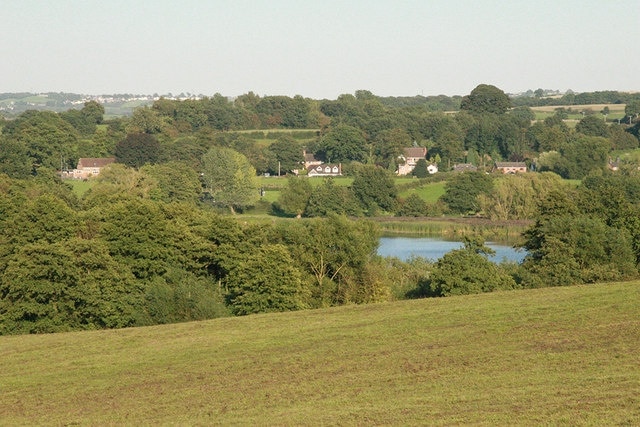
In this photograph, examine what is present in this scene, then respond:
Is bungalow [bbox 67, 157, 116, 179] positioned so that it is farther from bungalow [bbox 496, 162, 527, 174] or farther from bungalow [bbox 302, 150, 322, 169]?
bungalow [bbox 496, 162, 527, 174]

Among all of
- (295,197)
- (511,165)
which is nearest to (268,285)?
(295,197)

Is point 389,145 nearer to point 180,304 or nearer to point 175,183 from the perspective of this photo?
point 175,183

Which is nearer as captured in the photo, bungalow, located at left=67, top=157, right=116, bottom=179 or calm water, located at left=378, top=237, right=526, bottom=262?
calm water, located at left=378, top=237, right=526, bottom=262

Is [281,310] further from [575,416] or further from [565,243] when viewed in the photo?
[575,416]

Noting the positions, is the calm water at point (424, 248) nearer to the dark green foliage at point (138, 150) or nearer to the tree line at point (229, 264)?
the tree line at point (229, 264)

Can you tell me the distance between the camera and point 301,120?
150875 millimetres

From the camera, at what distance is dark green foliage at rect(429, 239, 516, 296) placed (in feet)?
117

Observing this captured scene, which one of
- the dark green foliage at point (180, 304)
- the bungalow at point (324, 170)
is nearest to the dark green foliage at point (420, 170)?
the bungalow at point (324, 170)

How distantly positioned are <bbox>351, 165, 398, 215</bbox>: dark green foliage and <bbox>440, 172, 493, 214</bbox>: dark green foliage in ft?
12.4

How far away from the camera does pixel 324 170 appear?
113 meters

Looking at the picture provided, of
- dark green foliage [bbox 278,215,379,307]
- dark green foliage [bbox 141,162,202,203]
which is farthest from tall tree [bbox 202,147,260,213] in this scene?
dark green foliage [bbox 278,215,379,307]

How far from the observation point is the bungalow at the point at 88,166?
104 m

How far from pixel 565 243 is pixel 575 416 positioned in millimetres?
22233

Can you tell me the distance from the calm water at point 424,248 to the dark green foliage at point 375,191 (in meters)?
16.2
